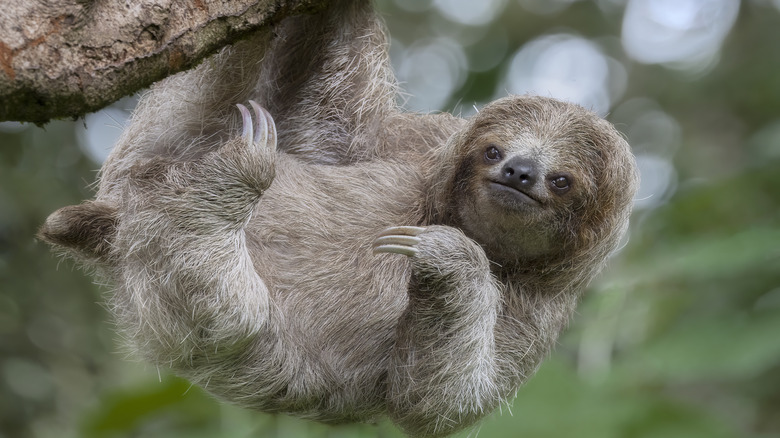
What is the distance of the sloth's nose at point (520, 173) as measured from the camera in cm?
506

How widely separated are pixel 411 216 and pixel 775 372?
5.07 meters

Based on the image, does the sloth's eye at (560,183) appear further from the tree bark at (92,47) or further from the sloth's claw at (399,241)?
the tree bark at (92,47)

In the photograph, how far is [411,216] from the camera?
5809 mm

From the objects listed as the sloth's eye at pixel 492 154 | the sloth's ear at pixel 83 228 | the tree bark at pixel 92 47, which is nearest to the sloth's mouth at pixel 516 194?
the sloth's eye at pixel 492 154

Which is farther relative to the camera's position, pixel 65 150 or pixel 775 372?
pixel 65 150

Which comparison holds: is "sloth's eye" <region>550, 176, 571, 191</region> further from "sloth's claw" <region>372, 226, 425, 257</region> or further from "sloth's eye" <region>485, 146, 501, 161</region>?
"sloth's claw" <region>372, 226, 425, 257</region>

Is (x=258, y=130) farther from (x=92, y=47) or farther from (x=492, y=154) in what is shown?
(x=92, y=47)

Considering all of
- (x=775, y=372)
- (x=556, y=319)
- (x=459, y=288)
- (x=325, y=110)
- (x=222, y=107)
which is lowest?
(x=775, y=372)

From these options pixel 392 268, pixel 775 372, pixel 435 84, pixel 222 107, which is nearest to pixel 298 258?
pixel 392 268

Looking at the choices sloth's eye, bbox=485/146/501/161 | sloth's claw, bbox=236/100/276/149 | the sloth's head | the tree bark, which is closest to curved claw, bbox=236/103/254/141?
sloth's claw, bbox=236/100/276/149

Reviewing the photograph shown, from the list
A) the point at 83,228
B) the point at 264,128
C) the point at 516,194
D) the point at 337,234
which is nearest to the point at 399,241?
the point at 516,194

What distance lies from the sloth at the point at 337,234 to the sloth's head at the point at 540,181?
16 millimetres

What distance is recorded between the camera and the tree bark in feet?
9.52

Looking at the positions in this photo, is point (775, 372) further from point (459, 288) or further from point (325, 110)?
point (325, 110)
